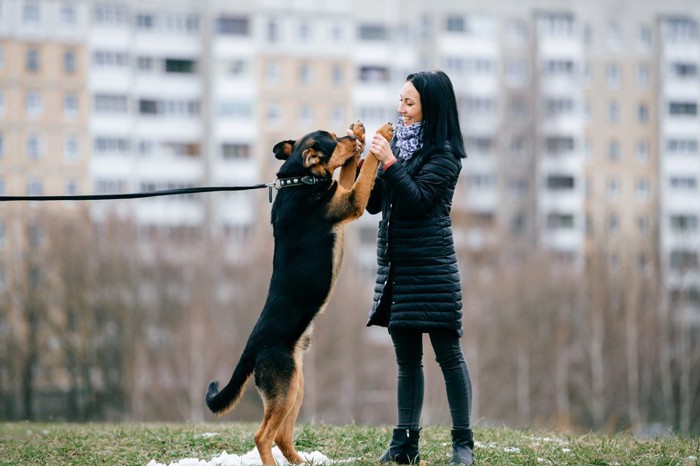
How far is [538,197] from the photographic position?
66.0 metres

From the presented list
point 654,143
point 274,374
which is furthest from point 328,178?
point 654,143

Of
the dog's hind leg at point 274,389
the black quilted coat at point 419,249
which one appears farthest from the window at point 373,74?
the dog's hind leg at point 274,389

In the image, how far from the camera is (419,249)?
689 centimetres

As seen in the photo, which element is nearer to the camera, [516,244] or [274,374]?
[274,374]

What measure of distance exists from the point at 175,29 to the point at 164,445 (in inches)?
2230

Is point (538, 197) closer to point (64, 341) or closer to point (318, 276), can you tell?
point (64, 341)

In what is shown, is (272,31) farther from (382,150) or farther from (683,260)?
(382,150)

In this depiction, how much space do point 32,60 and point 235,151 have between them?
1240 centimetres

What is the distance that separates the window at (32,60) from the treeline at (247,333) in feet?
64.7

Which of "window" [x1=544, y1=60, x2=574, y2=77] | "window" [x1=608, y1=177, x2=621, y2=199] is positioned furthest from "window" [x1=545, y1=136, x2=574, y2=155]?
"window" [x1=608, y1=177, x2=621, y2=199]

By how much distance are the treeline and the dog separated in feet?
107

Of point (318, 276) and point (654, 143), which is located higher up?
point (654, 143)

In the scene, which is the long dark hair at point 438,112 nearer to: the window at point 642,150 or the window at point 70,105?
the window at point 70,105

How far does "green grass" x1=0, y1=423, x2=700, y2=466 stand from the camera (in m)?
7.38
